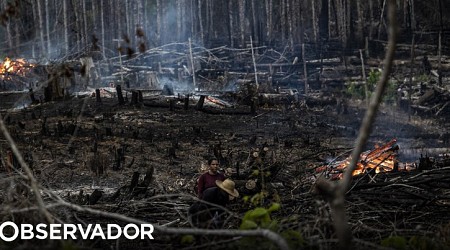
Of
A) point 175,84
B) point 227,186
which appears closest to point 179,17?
point 175,84

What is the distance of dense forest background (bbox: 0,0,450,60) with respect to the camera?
32094 millimetres

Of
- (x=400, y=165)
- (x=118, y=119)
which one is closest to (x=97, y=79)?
(x=118, y=119)

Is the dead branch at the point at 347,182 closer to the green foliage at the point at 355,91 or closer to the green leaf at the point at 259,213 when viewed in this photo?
the green leaf at the point at 259,213

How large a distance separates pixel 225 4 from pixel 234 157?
3284 cm

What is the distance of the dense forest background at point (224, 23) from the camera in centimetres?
3209

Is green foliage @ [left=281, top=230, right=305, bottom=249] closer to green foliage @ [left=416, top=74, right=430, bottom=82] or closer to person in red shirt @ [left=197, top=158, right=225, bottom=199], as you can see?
person in red shirt @ [left=197, top=158, right=225, bottom=199]

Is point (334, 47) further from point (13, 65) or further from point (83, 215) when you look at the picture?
point (83, 215)

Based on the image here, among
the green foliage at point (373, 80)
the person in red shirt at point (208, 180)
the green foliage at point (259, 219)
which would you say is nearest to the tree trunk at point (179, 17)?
the green foliage at point (373, 80)

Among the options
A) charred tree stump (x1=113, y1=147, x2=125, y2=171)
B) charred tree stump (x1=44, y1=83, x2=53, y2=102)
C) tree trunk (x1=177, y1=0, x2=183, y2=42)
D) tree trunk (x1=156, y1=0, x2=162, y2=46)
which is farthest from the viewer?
tree trunk (x1=177, y1=0, x2=183, y2=42)

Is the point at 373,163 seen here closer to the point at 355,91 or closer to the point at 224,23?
→ the point at 355,91

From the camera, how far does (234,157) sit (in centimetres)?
1400

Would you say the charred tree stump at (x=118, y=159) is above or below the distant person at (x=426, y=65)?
below

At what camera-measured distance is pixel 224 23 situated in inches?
1781

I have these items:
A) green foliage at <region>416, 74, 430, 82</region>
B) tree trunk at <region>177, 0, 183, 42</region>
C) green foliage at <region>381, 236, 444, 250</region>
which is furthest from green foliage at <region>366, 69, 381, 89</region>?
tree trunk at <region>177, 0, 183, 42</region>
